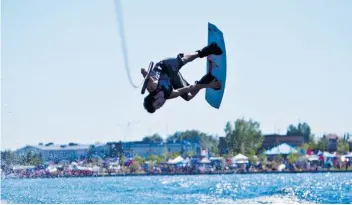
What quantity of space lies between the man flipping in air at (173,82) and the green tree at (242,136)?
6923cm

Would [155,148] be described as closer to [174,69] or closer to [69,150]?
[69,150]

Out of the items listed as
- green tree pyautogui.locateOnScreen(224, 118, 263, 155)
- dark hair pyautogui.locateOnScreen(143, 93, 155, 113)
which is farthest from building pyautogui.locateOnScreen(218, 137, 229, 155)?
dark hair pyautogui.locateOnScreen(143, 93, 155, 113)

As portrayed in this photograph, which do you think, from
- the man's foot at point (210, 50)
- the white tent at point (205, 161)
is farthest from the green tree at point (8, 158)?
the man's foot at point (210, 50)

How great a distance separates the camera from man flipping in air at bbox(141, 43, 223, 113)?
9.16 meters

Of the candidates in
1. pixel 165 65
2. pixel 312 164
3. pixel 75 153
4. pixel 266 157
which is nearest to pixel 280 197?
pixel 165 65

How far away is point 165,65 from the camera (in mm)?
9477

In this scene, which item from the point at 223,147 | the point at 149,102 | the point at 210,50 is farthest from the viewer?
the point at 223,147

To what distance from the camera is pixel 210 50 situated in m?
10.0

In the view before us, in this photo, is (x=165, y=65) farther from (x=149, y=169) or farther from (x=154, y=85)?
(x=149, y=169)

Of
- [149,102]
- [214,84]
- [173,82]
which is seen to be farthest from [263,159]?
[149,102]

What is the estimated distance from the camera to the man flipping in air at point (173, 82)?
9.16m

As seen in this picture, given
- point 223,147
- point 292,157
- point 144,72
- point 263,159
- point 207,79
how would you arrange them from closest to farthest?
1. point 144,72
2. point 207,79
3. point 292,157
4. point 263,159
5. point 223,147

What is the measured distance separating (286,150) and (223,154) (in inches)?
537

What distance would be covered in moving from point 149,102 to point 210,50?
4.51 ft
